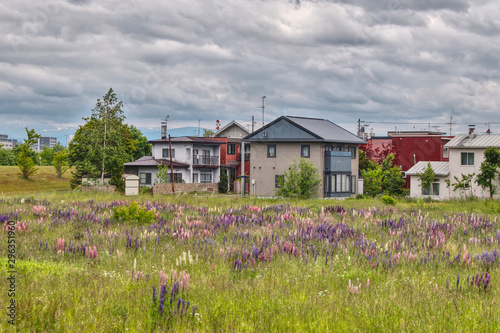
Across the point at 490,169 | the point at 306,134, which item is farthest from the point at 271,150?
the point at 490,169

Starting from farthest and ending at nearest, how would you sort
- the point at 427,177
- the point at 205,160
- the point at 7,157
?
the point at 7,157
the point at 205,160
the point at 427,177

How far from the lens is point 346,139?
185 feet

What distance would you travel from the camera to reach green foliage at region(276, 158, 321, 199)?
161 ft

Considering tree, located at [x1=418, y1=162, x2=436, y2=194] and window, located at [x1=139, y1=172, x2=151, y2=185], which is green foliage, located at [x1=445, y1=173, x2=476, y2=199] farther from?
window, located at [x1=139, y1=172, x2=151, y2=185]

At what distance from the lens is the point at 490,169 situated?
46.9 m

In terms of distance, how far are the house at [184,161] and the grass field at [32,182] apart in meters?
10.7

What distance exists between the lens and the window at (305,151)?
5441cm

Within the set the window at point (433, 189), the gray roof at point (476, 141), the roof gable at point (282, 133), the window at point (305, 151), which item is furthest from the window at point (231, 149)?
the gray roof at point (476, 141)

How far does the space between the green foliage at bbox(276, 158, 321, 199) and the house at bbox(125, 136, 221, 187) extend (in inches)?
920

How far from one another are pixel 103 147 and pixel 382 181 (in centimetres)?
3290

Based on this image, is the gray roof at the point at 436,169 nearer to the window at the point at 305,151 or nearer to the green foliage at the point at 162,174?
the window at the point at 305,151

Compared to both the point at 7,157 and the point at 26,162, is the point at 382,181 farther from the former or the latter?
the point at 7,157

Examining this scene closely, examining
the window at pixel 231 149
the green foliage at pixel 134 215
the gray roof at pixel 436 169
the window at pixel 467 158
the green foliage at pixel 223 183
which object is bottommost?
the green foliage at pixel 134 215

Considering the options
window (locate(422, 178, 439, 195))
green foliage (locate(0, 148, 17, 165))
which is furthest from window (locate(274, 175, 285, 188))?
green foliage (locate(0, 148, 17, 165))
